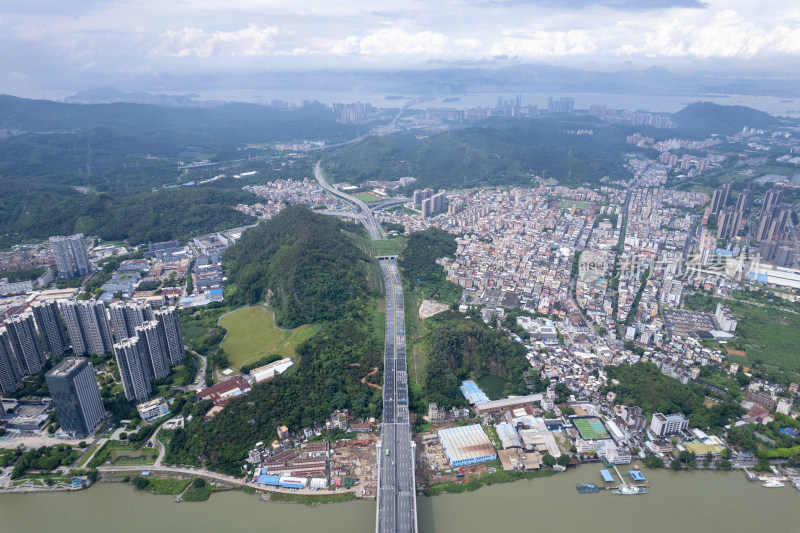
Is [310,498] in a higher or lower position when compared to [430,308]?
lower

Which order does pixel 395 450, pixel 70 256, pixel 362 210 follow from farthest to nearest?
pixel 362 210 → pixel 70 256 → pixel 395 450

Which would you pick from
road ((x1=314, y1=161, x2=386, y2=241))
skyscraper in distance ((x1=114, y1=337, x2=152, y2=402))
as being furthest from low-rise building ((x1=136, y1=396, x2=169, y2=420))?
road ((x1=314, y1=161, x2=386, y2=241))

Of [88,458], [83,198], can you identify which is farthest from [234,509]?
[83,198]

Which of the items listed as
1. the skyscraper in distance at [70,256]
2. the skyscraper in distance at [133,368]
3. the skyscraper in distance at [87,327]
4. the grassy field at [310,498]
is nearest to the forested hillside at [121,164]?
the skyscraper in distance at [70,256]

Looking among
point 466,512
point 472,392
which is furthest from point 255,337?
point 466,512

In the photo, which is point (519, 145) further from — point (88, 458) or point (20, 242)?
point (88, 458)

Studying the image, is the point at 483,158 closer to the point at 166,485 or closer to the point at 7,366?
the point at 7,366

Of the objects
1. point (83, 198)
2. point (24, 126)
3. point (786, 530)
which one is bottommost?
point (786, 530)

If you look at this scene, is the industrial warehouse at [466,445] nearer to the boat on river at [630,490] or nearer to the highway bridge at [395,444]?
the highway bridge at [395,444]
